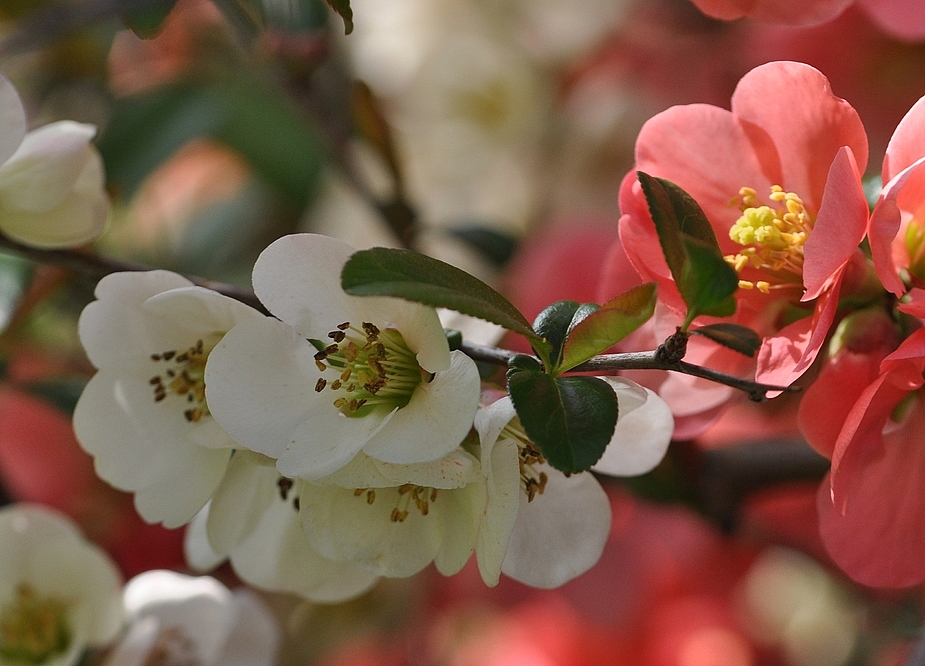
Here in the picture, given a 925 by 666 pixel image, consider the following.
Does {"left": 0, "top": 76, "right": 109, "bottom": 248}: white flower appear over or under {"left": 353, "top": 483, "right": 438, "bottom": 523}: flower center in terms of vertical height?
over

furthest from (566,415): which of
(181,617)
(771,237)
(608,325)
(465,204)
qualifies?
(465,204)

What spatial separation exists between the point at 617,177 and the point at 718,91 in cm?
17

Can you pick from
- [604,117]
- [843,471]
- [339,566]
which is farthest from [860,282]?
[604,117]

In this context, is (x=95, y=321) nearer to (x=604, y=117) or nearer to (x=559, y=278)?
(x=559, y=278)

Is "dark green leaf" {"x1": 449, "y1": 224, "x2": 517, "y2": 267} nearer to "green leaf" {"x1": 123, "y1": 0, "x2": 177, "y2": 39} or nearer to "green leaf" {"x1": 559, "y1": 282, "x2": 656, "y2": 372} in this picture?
"green leaf" {"x1": 123, "y1": 0, "x2": 177, "y2": 39}

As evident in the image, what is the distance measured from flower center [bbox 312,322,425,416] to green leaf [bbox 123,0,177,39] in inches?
9.6

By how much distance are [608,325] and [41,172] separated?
A: 312 millimetres

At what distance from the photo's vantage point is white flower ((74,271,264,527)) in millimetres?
440

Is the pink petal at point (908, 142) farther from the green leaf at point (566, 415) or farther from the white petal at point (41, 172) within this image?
the white petal at point (41, 172)

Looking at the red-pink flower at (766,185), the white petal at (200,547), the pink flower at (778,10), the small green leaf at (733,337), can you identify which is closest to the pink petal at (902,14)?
the pink flower at (778,10)

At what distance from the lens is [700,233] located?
40 cm

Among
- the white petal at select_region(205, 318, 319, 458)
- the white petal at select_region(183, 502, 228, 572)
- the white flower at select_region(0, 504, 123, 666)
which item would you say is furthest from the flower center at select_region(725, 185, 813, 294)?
the white flower at select_region(0, 504, 123, 666)

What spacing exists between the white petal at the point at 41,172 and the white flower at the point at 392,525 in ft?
0.67

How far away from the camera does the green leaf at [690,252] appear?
0.34m
